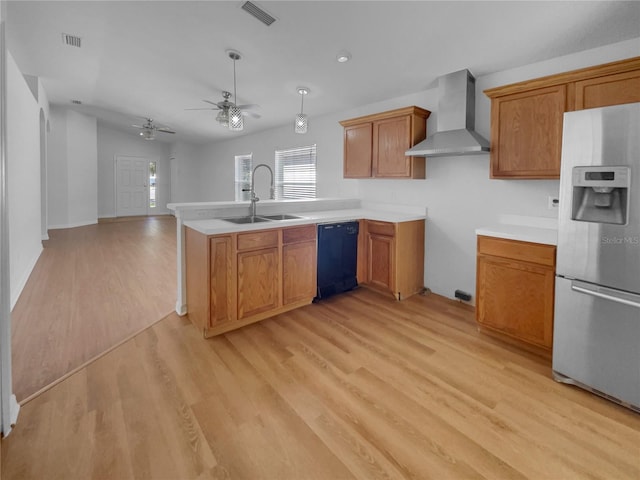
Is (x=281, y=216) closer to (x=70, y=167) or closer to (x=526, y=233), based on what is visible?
(x=526, y=233)

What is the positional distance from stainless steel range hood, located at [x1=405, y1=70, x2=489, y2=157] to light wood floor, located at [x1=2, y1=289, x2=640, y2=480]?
1.82 meters

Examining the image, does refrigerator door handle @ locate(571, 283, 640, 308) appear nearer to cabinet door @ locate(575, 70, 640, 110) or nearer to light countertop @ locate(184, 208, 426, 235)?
cabinet door @ locate(575, 70, 640, 110)

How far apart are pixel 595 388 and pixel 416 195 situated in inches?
99.7

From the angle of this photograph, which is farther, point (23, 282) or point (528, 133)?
point (23, 282)

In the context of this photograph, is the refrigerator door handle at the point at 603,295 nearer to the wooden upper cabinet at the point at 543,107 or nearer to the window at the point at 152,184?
the wooden upper cabinet at the point at 543,107

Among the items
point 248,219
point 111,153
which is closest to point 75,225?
point 111,153

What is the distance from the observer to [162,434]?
5.47 ft

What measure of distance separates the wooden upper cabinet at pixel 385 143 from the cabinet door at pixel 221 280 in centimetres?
214

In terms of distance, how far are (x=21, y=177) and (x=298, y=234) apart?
3.63 metres

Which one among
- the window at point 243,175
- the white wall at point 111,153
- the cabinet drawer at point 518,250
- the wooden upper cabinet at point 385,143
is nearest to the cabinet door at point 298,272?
the wooden upper cabinet at point 385,143

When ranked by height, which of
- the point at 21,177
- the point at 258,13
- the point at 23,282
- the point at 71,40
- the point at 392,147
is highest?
the point at 71,40

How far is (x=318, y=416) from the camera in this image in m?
1.82

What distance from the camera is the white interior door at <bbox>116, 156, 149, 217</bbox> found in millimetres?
10344

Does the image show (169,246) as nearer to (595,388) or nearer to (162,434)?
(162,434)
